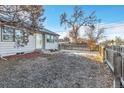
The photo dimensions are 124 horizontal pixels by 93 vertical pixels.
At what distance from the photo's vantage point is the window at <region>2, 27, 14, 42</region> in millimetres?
9633

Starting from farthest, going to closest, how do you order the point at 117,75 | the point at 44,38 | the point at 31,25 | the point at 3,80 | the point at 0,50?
the point at 44,38 < the point at 0,50 < the point at 31,25 < the point at 3,80 < the point at 117,75

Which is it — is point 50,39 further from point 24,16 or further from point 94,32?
point 24,16

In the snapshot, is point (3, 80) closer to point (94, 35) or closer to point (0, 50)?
point (0, 50)

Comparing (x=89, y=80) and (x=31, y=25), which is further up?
(x=31, y=25)

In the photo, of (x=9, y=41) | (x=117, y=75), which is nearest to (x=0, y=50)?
(x=9, y=41)

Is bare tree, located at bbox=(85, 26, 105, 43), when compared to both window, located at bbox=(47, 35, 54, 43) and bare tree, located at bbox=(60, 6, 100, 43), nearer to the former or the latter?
bare tree, located at bbox=(60, 6, 100, 43)

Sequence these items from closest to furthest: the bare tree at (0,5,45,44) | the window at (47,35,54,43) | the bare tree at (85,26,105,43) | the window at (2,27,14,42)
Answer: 1. the bare tree at (0,5,45,44)
2. the bare tree at (85,26,105,43)
3. the window at (2,27,14,42)
4. the window at (47,35,54,43)

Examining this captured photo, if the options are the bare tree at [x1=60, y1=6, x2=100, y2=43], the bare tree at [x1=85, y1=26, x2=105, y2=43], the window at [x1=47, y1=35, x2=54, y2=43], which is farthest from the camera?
the window at [x1=47, y1=35, x2=54, y2=43]

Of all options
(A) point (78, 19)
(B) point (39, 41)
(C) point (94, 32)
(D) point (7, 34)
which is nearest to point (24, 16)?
(A) point (78, 19)

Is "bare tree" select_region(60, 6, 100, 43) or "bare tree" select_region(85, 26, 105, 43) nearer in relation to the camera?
"bare tree" select_region(60, 6, 100, 43)

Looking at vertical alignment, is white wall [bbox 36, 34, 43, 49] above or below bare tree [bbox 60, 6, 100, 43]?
below

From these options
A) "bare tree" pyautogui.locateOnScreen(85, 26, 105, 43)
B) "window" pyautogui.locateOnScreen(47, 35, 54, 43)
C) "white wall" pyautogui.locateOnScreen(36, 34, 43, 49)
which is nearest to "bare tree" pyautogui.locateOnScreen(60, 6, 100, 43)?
"bare tree" pyautogui.locateOnScreen(85, 26, 105, 43)

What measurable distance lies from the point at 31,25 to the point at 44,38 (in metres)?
8.20
